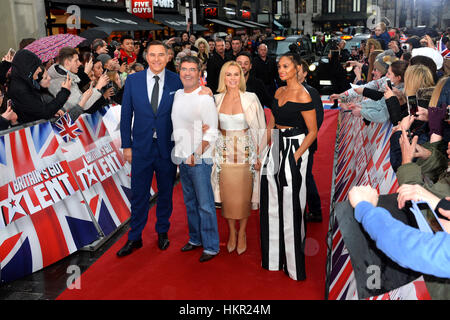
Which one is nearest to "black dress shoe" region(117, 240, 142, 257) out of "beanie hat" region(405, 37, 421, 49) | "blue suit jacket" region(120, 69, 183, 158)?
"blue suit jacket" region(120, 69, 183, 158)

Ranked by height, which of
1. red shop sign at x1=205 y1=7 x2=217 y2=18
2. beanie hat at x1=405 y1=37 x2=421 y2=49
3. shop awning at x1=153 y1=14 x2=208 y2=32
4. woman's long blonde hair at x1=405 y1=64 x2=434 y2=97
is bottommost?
woman's long blonde hair at x1=405 y1=64 x2=434 y2=97

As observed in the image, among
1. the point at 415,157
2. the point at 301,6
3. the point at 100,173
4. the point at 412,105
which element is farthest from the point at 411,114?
the point at 301,6

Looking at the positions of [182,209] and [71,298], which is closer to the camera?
[71,298]

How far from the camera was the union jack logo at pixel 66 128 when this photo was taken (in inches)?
198

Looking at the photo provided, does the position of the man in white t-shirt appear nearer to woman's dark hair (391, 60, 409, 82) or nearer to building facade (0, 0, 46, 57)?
woman's dark hair (391, 60, 409, 82)

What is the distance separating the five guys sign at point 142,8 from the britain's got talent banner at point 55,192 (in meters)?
18.4

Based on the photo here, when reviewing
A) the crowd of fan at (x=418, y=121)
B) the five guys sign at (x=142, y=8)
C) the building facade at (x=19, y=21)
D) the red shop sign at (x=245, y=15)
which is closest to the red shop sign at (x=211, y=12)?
the five guys sign at (x=142, y=8)

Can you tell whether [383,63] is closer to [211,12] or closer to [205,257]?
[205,257]

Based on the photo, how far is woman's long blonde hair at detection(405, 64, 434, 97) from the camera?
430 cm

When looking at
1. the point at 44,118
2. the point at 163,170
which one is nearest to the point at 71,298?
the point at 163,170

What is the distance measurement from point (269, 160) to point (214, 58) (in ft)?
16.4

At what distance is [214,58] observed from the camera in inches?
344

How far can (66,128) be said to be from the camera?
513 centimetres

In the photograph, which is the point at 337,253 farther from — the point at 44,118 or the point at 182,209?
the point at 44,118
